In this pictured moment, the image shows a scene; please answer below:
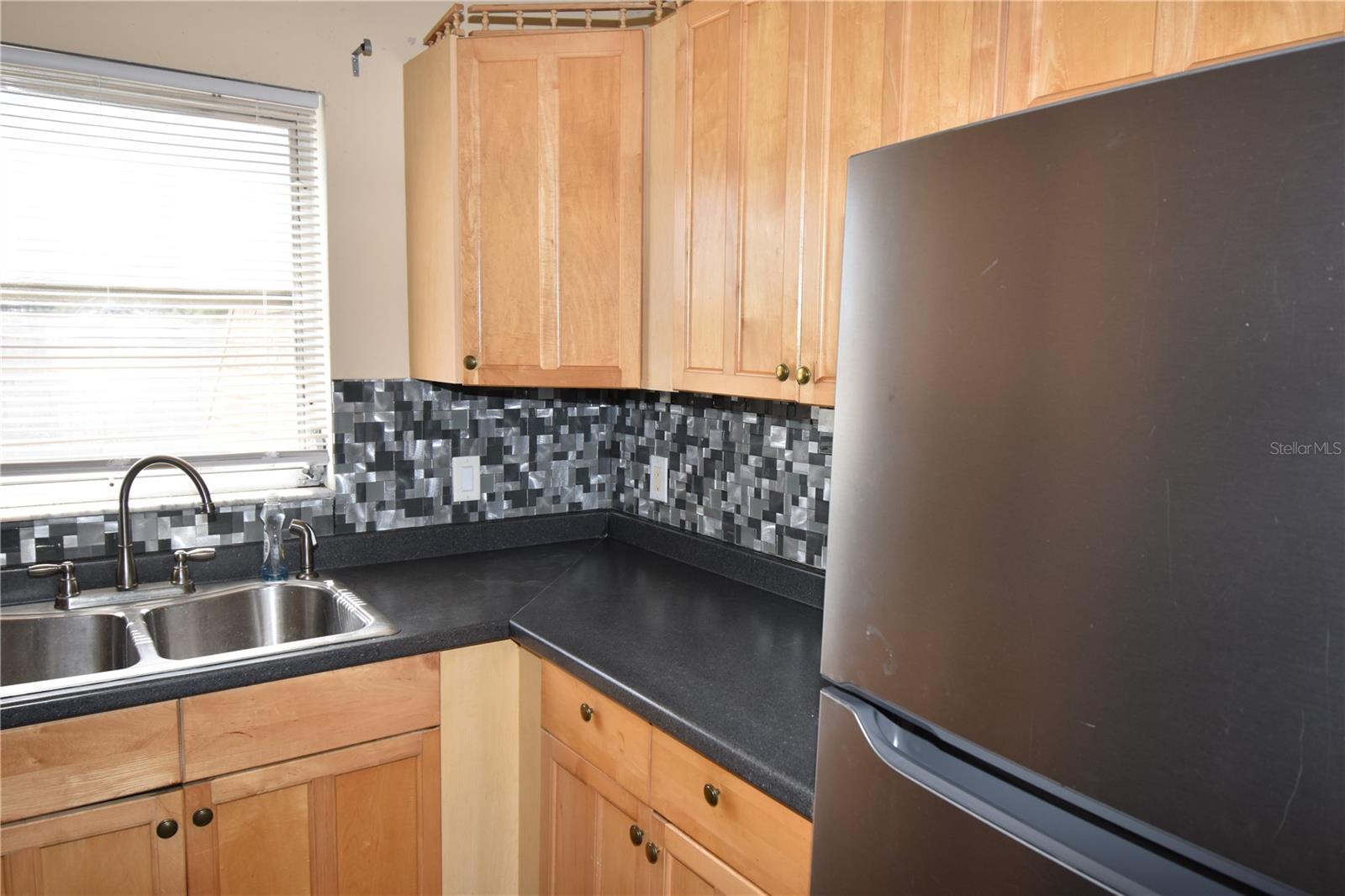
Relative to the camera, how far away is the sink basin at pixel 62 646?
67.6 inches

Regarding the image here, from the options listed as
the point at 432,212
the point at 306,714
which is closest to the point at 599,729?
the point at 306,714

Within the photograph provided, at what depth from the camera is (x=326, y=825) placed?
5.47 feet

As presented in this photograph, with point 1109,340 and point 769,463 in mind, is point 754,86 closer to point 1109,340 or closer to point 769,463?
point 769,463

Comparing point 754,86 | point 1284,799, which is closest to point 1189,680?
point 1284,799

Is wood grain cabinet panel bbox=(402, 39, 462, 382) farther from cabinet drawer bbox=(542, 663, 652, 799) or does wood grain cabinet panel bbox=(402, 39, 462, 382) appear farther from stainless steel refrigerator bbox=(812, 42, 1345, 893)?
stainless steel refrigerator bbox=(812, 42, 1345, 893)

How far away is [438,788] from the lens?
5.90 feet

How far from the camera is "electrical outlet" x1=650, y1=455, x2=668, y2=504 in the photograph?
2.39 meters

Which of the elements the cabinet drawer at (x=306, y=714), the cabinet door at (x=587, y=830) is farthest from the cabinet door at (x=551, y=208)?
the cabinet door at (x=587, y=830)

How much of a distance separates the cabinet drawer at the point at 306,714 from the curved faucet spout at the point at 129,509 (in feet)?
1.47

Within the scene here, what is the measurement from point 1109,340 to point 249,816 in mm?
1570

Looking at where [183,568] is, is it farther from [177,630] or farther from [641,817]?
[641,817]

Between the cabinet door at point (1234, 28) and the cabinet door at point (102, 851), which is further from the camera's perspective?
the cabinet door at point (102, 851)

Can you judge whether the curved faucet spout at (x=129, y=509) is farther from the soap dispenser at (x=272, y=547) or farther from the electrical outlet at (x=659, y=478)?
the electrical outlet at (x=659, y=478)

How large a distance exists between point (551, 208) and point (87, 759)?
1.34 metres
